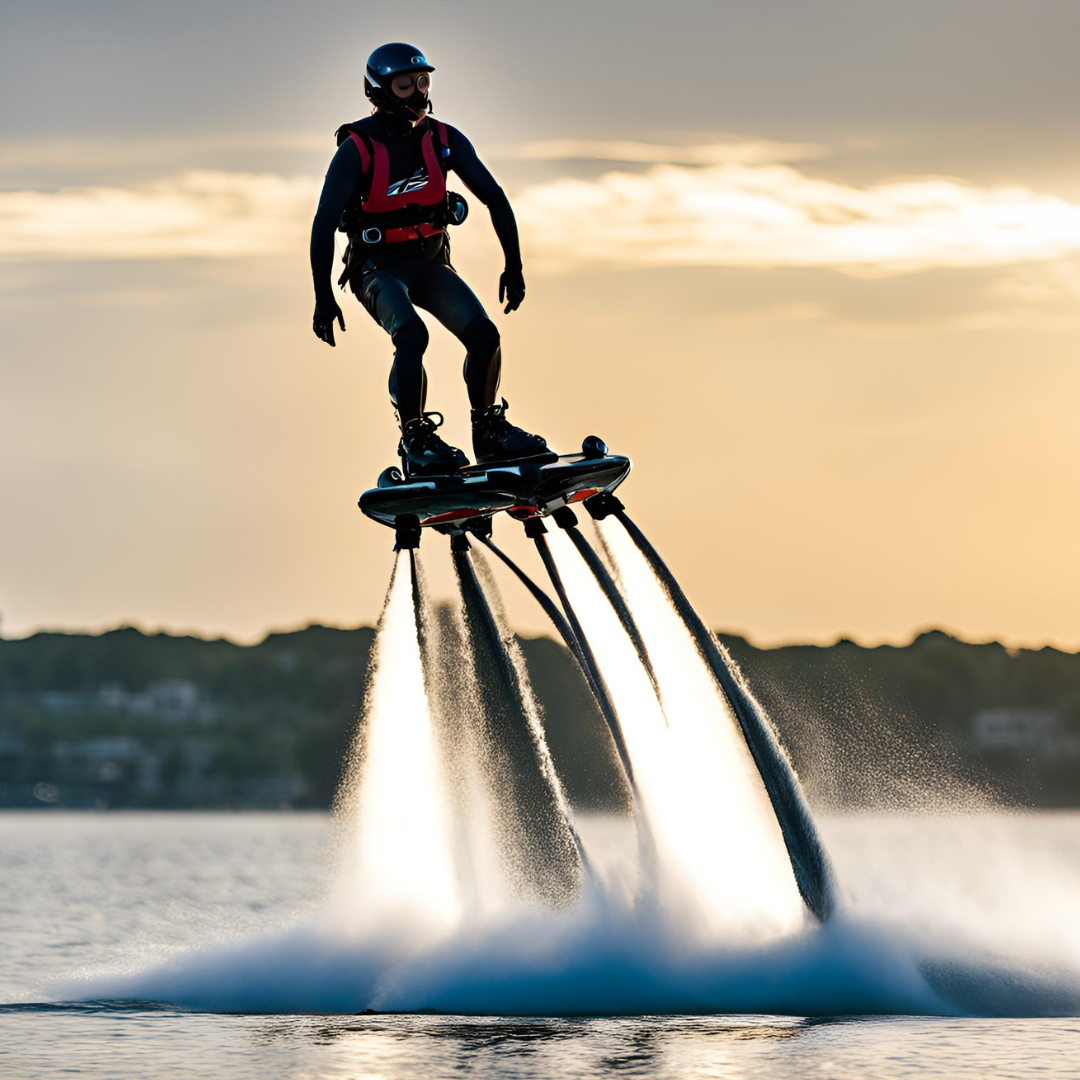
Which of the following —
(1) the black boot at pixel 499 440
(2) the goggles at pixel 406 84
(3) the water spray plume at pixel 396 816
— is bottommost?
(3) the water spray plume at pixel 396 816

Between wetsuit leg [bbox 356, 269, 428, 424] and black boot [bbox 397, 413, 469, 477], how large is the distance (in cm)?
17

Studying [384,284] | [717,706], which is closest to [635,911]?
[717,706]

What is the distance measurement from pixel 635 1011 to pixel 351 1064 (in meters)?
4.70

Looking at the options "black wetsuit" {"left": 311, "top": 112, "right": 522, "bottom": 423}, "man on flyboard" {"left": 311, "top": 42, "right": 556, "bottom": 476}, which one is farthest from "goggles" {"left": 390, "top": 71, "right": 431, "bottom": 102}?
"black wetsuit" {"left": 311, "top": 112, "right": 522, "bottom": 423}

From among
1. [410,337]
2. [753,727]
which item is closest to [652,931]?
[753,727]

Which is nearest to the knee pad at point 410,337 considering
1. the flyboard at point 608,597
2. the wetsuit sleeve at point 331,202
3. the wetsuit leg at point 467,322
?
the wetsuit leg at point 467,322

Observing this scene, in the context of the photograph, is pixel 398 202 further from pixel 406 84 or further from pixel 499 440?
pixel 499 440

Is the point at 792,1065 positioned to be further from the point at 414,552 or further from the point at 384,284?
the point at 384,284

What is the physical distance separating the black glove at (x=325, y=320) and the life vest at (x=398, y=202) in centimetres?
96

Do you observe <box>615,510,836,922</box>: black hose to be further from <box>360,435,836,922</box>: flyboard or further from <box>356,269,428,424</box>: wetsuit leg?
<box>356,269,428,424</box>: wetsuit leg

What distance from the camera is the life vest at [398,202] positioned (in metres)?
22.5

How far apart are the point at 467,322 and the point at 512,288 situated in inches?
35.1

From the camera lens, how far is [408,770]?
28203mm

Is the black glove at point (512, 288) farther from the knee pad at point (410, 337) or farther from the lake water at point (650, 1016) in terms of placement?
the lake water at point (650, 1016)
